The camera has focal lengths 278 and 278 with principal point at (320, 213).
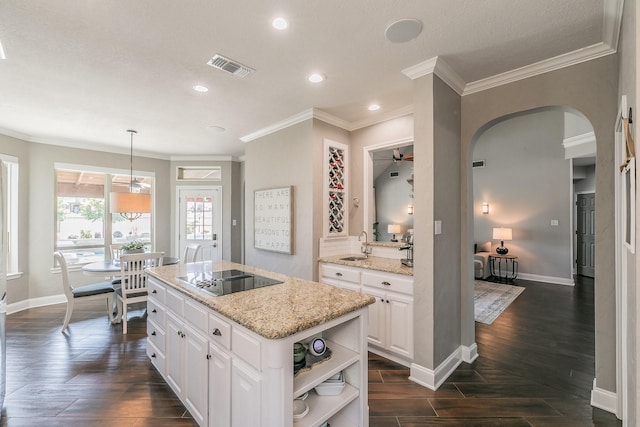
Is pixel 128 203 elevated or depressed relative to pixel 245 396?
elevated

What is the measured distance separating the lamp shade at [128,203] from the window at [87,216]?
0.72 m

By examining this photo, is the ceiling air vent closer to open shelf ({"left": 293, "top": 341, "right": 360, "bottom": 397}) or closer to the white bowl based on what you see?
open shelf ({"left": 293, "top": 341, "right": 360, "bottom": 397})

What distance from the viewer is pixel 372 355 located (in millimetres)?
2855

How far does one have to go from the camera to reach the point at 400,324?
259 centimetres

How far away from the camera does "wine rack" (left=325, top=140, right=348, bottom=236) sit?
352cm

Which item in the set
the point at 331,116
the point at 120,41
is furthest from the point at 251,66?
the point at 331,116

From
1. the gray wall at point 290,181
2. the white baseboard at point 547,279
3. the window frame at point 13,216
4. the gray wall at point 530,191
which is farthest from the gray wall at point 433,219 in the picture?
the window frame at point 13,216

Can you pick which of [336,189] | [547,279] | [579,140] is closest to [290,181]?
[336,189]

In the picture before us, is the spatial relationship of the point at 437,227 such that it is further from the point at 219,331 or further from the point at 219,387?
the point at 219,387

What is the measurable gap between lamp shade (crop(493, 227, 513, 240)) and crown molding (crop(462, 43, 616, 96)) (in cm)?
466

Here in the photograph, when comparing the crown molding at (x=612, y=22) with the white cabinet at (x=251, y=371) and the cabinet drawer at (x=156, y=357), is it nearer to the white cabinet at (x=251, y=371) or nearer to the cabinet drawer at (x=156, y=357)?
the white cabinet at (x=251, y=371)

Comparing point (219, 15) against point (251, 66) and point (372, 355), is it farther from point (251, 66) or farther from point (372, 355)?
point (372, 355)

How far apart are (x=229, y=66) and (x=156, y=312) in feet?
7.11

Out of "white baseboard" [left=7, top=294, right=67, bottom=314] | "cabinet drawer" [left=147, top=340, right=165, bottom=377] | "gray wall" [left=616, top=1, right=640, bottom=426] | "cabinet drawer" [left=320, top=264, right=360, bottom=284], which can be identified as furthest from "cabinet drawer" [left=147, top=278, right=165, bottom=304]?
"white baseboard" [left=7, top=294, right=67, bottom=314]
